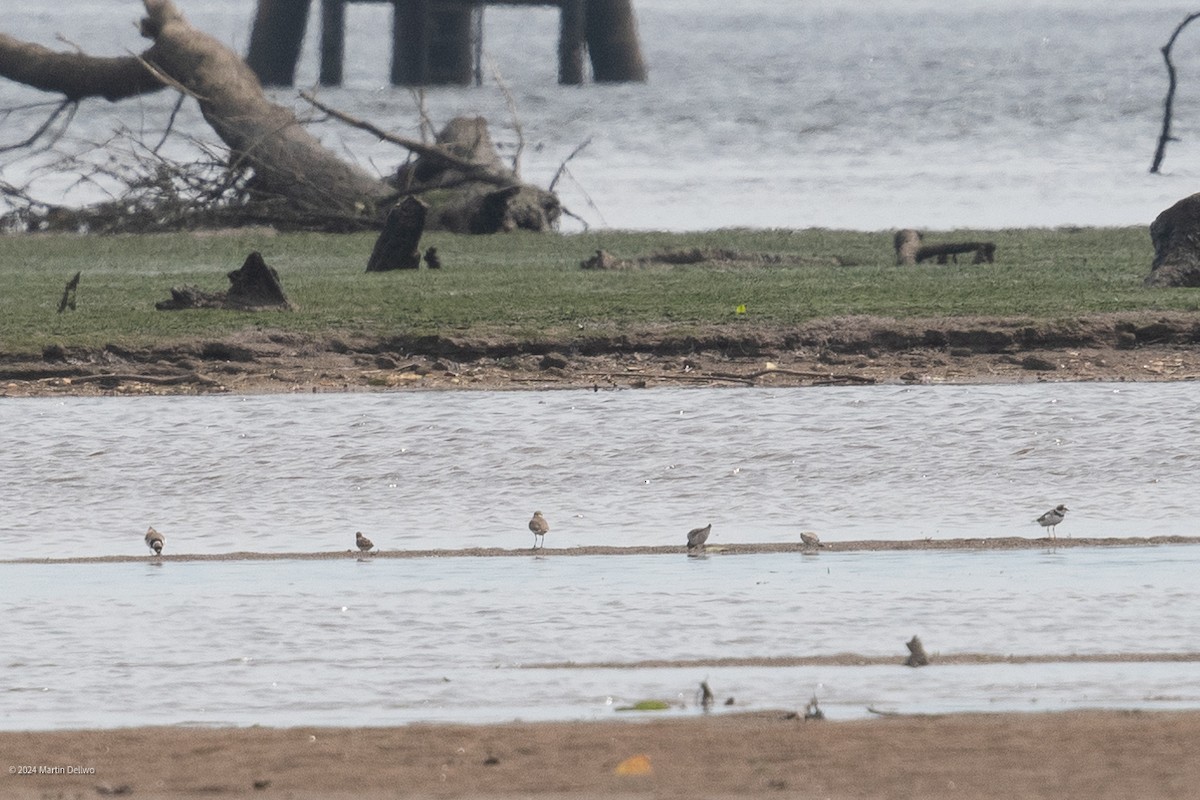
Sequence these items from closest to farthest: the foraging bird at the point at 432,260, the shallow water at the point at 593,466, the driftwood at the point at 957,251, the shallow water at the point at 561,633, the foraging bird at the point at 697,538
Answer: the shallow water at the point at 561,633, the foraging bird at the point at 697,538, the shallow water at the point at 593,466, the driftwood at the point at 957,251, the foraging bird at the point at 432,260

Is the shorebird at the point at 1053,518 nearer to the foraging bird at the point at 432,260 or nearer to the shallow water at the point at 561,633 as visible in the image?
the shallow water at the point at 561,633

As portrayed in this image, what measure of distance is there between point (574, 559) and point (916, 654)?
2.55 m

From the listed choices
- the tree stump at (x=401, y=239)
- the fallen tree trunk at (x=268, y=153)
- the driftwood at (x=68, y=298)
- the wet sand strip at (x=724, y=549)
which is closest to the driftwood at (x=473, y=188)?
the fallen tree trunk at (x=268, y=153)

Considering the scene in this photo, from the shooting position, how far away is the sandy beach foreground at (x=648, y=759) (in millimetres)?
5484

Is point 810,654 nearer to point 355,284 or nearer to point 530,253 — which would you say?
point 355,284

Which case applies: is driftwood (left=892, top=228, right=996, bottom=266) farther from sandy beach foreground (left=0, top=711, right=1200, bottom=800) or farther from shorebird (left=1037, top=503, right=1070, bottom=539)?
sandy beach foreground (left=0, top=711, right=1200, bottom=800)

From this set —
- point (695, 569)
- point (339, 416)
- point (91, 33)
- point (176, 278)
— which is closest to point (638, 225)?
point (176, 278)

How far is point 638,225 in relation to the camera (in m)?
27.0

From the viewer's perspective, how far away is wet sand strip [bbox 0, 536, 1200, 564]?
9.27 metres

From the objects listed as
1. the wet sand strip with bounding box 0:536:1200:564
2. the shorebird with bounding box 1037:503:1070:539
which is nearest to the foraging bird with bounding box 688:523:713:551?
the wet sand strip with bounding box 0:536:1200:564

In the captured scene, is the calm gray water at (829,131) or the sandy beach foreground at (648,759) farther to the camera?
the calm gray water at (829,131)

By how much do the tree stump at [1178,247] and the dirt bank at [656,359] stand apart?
5.21 ft

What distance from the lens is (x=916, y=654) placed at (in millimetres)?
6902

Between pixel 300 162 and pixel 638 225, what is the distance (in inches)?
189
